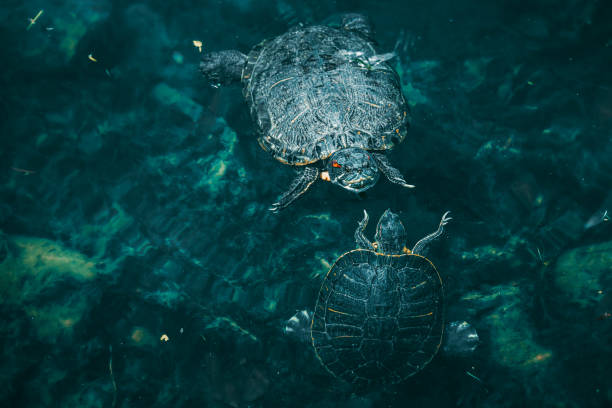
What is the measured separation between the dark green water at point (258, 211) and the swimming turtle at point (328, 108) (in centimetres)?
37

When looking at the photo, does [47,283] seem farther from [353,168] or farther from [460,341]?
[460,341]

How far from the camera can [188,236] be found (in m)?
3.60

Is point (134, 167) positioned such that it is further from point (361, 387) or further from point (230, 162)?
point (361, 387)

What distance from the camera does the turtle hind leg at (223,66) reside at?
3.95 metres

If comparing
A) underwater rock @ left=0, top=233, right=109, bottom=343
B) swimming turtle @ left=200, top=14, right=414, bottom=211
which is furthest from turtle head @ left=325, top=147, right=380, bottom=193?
underwater rock @ left=0, top=233, right=109, bottom=343

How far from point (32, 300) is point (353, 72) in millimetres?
3854

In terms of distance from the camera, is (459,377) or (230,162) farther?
(230,162)

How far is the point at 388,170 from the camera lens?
3.42 m

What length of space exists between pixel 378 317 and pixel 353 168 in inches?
51.6

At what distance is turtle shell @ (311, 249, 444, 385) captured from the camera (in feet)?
9.62

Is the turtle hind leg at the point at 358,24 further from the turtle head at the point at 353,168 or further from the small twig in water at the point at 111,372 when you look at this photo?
the small twig in water at the point at 111,372

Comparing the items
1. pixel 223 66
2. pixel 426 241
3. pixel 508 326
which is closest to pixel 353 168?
pixel 426 241

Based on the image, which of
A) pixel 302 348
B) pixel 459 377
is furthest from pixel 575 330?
pixel 302 348

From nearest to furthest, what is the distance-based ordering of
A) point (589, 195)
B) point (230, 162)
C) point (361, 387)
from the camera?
point (361, 387) → point (589, 195) → point (230, 162)
